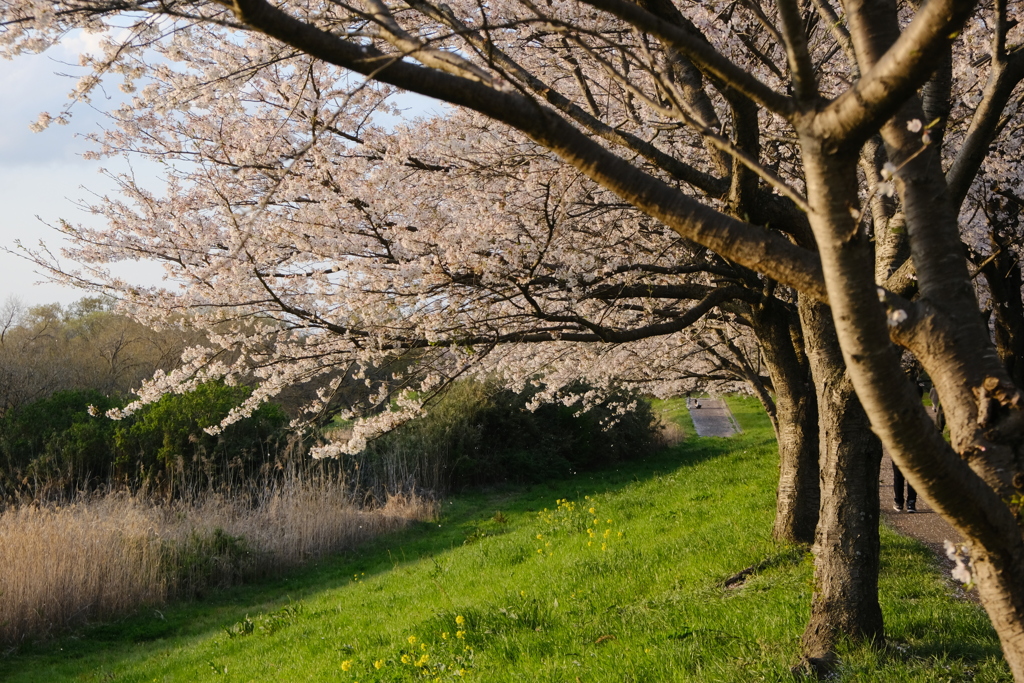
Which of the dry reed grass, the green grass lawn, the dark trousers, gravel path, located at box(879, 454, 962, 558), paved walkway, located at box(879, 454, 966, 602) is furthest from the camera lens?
the dark trousers

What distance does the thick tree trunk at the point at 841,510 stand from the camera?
433 cm

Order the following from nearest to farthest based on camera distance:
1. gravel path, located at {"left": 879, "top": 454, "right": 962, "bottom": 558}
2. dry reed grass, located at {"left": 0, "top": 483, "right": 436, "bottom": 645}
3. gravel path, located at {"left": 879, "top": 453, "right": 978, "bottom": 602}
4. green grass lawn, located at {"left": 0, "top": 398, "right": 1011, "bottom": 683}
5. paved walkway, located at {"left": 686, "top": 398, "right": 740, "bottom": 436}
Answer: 1. green grass lawn, located at {"left": 0, "top": 398, "right": 1011, "bottom": 683}
2. gravel path, located at {"left": 879, "top": 453, "right": 978, "bottom": 602}
3. gravel path, located at {"left": 879, "top": 454, "right": 962, "bottom": 558}
4. dry reed grass, located at {"left": 0, "top": 483, "right": 436, "bottom": 645}
5. paved walkway, located at {"left": 686, "top": 398, "right": 740, "bottom": 436}

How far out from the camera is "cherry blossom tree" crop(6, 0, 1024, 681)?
1.96 m

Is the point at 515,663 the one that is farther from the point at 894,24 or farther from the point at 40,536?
the point at 40,536

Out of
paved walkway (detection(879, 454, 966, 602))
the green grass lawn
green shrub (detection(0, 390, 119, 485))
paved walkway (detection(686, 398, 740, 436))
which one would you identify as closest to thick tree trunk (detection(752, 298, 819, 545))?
the green grass lawn

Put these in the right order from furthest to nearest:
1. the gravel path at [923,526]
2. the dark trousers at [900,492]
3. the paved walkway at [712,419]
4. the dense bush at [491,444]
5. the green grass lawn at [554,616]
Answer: the paved walkway at [712,419] < the dense bush at [491,444] < the dark trousers at [900,492] < the gravel path at [923,526] < the green grass lawn at [554,616]

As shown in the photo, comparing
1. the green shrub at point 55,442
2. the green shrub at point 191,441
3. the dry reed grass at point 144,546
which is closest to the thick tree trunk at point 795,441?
the dry reed grass at point 144,546

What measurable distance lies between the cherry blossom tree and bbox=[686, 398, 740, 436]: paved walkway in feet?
62.2

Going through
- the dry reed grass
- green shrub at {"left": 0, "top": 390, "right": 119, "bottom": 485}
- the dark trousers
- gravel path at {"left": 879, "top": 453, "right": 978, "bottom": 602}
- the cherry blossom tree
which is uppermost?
the cherry blossom tree

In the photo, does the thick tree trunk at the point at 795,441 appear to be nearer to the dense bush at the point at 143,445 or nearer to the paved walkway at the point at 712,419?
the dense bush at the point at 143,445

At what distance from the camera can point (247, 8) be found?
181cm

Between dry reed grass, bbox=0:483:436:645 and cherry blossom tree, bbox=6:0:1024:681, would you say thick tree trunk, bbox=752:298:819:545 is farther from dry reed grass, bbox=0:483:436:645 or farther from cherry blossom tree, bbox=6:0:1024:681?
dry reed grass, bbox=0:483:436:645

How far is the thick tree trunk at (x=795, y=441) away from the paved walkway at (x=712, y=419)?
17.0 meters

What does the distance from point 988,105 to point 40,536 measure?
10653 mm
